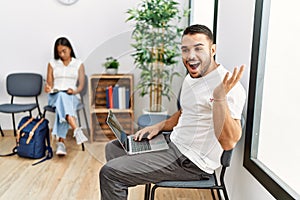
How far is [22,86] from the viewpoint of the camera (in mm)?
3346

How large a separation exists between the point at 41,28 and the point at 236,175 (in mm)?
2634

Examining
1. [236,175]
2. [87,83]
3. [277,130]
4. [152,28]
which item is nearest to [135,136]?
[236,175]

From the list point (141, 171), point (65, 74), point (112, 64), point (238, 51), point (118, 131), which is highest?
point (238, 51)

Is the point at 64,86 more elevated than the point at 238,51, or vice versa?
the point at 238,51

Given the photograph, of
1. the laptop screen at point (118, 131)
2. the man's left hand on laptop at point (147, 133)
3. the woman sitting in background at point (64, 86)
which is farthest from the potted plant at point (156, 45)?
the laptop screen at point (118, 131)

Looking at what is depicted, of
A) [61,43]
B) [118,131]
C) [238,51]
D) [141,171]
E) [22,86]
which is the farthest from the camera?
[22,86]

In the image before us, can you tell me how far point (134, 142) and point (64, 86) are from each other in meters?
1.69

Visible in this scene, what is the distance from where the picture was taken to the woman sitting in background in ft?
9.73

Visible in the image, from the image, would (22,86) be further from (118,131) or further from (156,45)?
(118,131)

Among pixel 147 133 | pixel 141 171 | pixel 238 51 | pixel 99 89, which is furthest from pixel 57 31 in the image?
pixel 141 171

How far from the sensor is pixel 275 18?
53.1 inches

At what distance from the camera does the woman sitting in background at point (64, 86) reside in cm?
296

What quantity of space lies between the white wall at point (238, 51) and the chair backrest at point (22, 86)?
6.98 feet

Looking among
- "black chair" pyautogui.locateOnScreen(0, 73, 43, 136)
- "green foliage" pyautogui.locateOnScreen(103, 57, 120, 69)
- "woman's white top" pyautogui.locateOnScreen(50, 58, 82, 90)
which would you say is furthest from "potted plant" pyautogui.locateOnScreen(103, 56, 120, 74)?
"black chair" pyautogui.locateOnScreen(0, 73, 43, 136)
